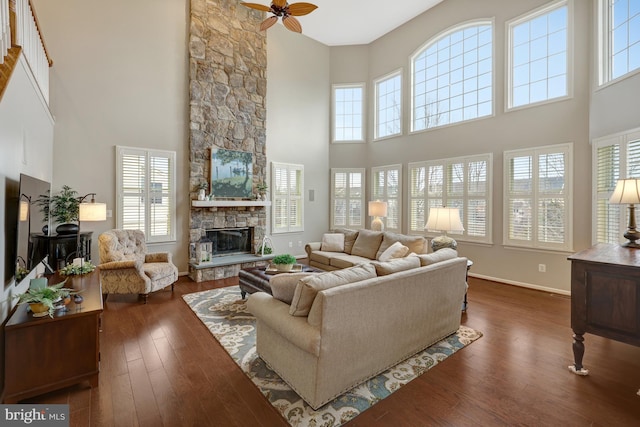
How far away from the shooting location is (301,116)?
295 inches

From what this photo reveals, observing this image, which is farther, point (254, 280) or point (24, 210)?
point (254, 280)

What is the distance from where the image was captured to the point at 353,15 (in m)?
6.69

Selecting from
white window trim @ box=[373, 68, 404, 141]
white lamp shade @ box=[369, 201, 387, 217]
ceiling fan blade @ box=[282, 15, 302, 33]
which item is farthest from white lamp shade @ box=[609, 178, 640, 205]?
white window trim @ box=[373, 68, 404, 141]

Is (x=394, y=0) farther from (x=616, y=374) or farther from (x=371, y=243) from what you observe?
(x=616, y=374)

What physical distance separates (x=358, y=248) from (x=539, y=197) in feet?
10.4

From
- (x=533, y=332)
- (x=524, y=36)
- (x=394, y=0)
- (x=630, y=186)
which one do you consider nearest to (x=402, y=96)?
(x=394, y=0)

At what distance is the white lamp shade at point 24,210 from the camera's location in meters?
2.33

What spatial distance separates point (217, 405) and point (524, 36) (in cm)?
698

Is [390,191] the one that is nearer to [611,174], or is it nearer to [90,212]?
[611,174]

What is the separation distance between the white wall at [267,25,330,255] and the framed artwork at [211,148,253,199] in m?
0.79

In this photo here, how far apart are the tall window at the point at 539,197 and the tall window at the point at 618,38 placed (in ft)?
3.66

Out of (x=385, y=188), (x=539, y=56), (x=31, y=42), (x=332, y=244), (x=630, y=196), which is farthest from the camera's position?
(x=385, y=188)

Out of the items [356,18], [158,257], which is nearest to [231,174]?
[158,257]
